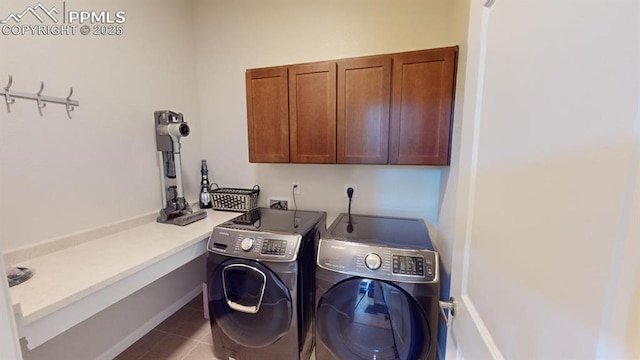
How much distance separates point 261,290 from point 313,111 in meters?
1.18

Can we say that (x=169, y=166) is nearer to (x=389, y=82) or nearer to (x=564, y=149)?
(x=389, y=82)

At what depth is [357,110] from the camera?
161 centimetres

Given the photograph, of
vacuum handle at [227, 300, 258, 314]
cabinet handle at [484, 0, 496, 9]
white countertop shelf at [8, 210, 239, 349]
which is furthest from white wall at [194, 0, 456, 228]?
cabinet handle at [484, 0, 496, 9]

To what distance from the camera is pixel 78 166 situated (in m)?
1.48

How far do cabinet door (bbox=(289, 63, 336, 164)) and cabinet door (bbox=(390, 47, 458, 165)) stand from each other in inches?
15.9

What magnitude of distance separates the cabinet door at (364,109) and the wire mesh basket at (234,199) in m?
0.95

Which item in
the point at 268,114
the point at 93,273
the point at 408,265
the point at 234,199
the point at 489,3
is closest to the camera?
the point at 489,3

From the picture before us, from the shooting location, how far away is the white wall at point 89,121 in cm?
124

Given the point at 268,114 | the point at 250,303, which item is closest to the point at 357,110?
the point at 268,114

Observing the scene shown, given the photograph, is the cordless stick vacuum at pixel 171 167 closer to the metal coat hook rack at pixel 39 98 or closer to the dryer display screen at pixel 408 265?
the metal coat hook rack at pixel 39 98

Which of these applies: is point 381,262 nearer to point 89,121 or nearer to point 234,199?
point 234,199

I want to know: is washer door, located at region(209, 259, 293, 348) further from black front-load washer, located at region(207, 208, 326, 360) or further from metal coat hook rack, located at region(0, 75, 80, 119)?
metal coat hook rack, located at region(0, 75, 80, 119)

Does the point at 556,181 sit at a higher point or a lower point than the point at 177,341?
higher

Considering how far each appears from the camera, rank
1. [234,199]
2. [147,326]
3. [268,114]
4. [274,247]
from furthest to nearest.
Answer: [234,199], [147,326], [268,114], [274,247]
